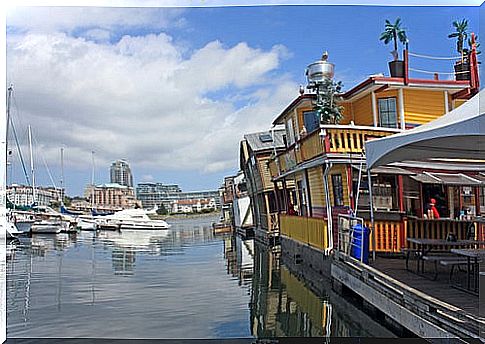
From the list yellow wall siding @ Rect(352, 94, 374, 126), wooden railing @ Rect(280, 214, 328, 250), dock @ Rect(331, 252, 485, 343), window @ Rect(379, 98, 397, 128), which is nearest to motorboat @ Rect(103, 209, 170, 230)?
wooden railing @ Rect(280, 214, 328, 250)

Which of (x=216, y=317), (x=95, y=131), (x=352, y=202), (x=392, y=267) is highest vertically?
(x=95, y=131)

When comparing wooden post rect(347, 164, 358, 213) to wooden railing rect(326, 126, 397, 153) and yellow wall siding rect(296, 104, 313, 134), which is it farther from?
yellow wall siding rect(296, 104, 313, 134)

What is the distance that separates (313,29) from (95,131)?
10533 millimetres

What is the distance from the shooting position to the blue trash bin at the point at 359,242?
817cm

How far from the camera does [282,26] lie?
11.6 metres

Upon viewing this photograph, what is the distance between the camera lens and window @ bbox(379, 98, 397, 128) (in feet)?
38.1

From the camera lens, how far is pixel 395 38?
11961mm

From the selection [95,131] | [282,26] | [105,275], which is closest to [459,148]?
[282,26]

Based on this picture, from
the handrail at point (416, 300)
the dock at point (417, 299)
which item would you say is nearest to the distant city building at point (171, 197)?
the dock at point (417, 299)

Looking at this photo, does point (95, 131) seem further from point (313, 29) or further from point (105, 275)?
point (313, 29)

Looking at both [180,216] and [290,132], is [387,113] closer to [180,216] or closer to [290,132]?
[290,132]

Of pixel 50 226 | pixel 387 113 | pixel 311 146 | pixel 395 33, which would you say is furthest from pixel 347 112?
pixel 50 226

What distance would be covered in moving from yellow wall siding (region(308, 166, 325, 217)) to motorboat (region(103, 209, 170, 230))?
68.1 feet

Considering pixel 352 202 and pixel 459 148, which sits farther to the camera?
pixel 352 202
